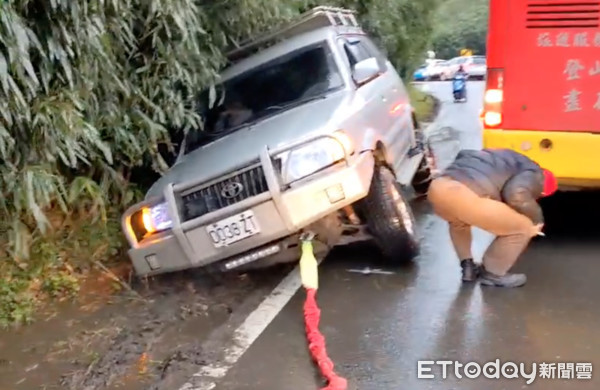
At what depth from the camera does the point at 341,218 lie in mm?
6316

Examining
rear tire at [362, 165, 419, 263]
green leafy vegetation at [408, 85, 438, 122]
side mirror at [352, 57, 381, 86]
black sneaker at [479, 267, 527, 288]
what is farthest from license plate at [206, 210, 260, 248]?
green leafy vegetation at [408, 85, 438, 122]

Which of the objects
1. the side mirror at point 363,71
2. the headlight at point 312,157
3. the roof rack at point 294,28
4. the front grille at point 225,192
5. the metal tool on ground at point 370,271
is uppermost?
the roof rack at point 294,28

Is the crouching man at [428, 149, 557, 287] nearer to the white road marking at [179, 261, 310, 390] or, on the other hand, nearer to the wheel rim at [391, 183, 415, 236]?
the wheel rim at [391, 183, 415, 236]

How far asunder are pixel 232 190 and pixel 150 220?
71 cm

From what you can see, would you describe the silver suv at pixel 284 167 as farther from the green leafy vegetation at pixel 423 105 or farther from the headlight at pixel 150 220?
the green leafy vegetation at pixel 423 105

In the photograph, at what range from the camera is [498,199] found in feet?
18.8

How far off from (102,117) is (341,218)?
189 cm

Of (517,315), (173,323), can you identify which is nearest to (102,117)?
(173,323)

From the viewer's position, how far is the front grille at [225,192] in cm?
557

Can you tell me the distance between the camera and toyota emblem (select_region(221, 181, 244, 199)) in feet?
18.4

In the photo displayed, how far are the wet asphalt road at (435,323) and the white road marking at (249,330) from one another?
2.3 inches

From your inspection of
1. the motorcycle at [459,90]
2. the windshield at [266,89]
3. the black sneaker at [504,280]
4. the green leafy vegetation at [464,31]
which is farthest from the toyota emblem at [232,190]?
the green leafy vegetation at [464,31]

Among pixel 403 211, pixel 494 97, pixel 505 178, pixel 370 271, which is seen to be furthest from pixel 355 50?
pixel 505 178

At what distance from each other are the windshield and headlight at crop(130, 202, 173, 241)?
0.99 meters
